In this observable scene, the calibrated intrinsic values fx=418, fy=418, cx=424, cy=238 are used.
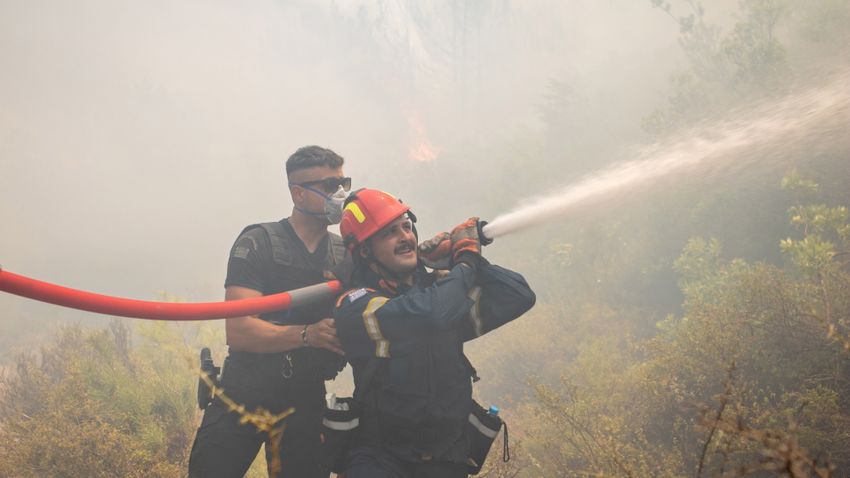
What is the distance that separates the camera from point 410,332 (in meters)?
2.31

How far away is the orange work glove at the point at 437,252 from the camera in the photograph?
276cm

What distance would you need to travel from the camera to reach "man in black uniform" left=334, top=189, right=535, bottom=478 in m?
2.35

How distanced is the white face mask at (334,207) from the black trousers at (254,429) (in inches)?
48.2

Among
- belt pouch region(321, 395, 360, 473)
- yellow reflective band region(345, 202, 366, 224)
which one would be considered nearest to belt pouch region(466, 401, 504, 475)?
belt pouch region(321, 395, 360, 473)

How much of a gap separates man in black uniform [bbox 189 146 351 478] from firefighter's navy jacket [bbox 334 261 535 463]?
1.23ft

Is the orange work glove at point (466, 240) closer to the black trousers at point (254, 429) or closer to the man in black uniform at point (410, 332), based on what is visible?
the man in black uniform at point (410, 332)

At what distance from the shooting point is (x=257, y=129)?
3066 inches

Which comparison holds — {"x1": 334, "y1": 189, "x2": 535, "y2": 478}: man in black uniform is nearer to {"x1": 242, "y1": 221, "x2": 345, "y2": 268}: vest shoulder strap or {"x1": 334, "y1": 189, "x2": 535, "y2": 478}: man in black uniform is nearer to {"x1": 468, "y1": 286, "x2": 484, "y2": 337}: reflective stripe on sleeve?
{"x1": 468, "y1": 286, "x2": 484, "y2": 337}: reflective stripe on sleeve

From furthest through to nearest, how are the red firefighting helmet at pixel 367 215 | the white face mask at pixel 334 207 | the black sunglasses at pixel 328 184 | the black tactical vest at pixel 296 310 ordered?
the black sunglasses at pixel 328 184
the white face mask at pixel 334 207
the black tactical vest at pixel 296 310
the red firefighting helmet at pixel 367 215

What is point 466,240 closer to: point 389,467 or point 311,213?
point 389,467

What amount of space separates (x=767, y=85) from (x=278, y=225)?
49.0ft

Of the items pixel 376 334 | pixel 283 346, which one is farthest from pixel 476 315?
pixel 283 346

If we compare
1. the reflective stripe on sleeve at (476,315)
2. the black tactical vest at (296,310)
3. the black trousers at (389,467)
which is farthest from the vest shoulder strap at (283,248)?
the black trousers at (389,467)

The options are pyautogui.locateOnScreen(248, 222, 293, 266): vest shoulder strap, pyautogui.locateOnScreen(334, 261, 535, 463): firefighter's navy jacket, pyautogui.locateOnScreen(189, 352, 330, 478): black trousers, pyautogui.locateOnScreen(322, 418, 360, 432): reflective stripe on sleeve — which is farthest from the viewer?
pyautogui.locateOnScreen(248, 222, 293, 266): vest shoulder strap
